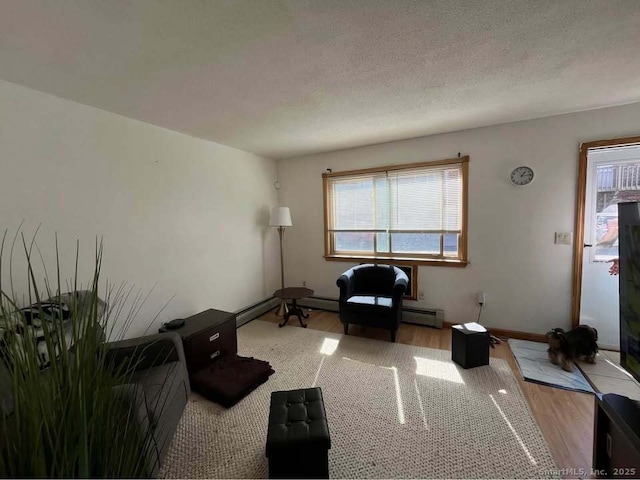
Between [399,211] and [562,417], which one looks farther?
[399,211]

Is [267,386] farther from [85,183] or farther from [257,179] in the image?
[257,179]

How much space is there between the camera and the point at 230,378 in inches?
85.5

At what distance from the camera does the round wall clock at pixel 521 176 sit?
114 inches

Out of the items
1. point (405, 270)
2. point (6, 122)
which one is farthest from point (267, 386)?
point (6, 122)

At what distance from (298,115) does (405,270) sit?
233cm

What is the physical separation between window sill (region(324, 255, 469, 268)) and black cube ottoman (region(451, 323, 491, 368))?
98 cm

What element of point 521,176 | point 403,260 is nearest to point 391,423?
point 403,260

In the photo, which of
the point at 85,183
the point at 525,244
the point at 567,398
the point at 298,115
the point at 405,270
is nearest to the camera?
the point at 567,398

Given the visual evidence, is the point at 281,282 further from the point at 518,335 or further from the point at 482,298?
the point at 518,335

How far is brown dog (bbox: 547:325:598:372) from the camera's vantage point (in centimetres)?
243

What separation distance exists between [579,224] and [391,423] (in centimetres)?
274

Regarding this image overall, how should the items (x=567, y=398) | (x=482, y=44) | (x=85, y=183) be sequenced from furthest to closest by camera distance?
(x=85, y=183) < (x=567, y=398) < (x=482, y=44)

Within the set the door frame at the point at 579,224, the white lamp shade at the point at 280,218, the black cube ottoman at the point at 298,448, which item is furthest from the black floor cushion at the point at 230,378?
the door frame at the point at 579,224

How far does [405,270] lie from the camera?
3543mm
